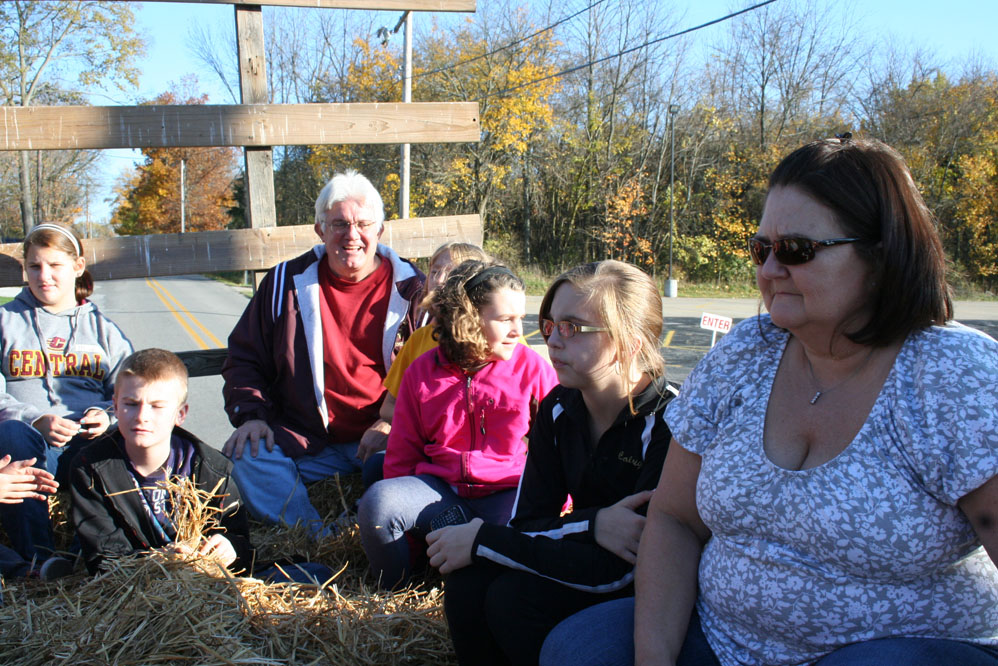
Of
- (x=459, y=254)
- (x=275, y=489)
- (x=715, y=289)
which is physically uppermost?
(x=459, y=254)

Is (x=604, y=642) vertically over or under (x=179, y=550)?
over

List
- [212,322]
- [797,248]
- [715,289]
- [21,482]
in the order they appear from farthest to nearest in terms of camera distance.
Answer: [715,289], [212,322], [21,482], [797,248]

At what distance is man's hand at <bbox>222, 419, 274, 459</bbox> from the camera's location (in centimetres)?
331

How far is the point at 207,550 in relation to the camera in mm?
2590

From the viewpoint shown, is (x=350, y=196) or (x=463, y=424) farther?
(x=350, y=196)

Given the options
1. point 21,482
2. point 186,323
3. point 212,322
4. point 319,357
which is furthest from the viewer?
A: point 212,322

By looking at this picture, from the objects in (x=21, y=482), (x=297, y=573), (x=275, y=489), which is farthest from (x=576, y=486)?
(x=21, y=482)

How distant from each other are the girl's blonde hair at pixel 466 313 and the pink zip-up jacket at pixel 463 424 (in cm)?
8

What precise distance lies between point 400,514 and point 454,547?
67 cm

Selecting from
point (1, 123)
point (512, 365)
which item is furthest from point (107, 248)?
point (512, 365)

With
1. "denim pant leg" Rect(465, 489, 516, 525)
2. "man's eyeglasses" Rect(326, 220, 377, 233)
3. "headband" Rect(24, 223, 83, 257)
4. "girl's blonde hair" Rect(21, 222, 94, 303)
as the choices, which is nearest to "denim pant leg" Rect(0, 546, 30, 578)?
"girl's blonde hair" Rect(21, 222, 94, 303)

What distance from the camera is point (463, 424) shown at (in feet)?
9.43

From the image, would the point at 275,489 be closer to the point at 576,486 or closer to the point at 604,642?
the point at 576,486

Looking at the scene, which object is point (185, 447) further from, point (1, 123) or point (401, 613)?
point (1, 123)
